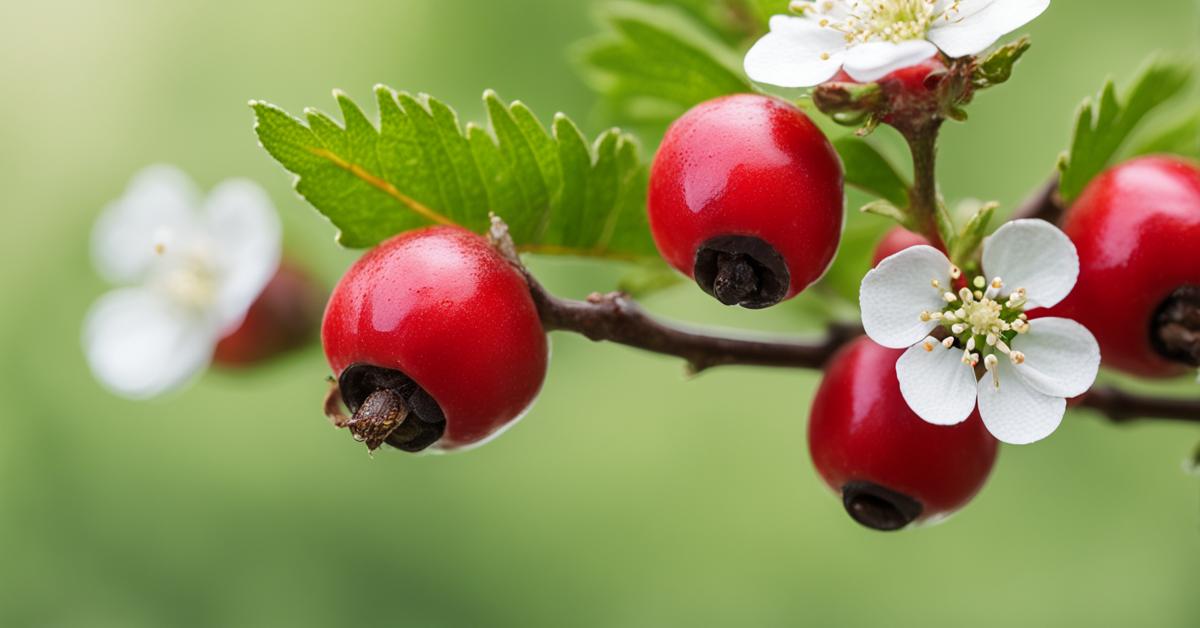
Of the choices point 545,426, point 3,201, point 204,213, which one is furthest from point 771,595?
point 3,201

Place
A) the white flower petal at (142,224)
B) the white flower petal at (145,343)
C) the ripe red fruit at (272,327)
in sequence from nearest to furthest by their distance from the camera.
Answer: the white flower petal at (145,343)
the ripe red fruit at (272,327)
the white flower petal at (142,224)

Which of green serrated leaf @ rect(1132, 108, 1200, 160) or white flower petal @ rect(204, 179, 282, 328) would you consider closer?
green serrated leaf @ rect(1132, 108, 1200, 160)

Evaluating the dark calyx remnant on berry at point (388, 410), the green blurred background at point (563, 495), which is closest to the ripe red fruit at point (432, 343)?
the dark calyx remnant on berry at point (388, 410)

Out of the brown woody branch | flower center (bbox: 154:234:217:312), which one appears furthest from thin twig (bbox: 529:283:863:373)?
flower center (bbox: 154:234:217:312)

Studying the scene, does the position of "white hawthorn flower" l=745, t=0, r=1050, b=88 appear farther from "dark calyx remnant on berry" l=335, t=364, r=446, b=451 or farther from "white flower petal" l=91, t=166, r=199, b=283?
"white flower petal" l=91, t=166, r=199, b=283

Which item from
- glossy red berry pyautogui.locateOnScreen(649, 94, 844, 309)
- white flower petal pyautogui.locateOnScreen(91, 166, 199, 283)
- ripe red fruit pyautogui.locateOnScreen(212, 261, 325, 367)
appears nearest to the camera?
glossy red berry pyautogui.locateOnScreen(649, 94, 844, 309)

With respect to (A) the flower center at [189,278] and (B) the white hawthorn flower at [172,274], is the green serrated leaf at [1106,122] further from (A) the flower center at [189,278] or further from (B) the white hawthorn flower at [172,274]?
(A) the flower center at [189,278]

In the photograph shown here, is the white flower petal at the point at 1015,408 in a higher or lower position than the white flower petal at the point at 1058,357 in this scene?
lower
